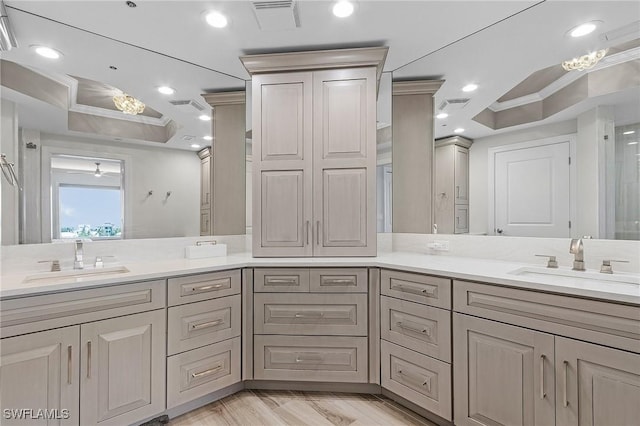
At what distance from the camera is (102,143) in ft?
6.75

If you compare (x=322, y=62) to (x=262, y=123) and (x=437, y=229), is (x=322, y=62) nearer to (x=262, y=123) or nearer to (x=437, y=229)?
(x=262, y=123)

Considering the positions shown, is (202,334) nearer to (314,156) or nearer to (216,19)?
(314,156)

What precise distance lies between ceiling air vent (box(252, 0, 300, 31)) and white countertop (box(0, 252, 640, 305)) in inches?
60.7

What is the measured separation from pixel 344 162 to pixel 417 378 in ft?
4.88

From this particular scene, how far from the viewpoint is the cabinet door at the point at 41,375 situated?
51.3 inches

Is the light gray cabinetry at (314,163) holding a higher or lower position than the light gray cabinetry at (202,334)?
higher

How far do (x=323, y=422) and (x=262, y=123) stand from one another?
2047 mm

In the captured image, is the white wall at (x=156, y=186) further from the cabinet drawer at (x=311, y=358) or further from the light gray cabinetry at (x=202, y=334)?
the cabinet drawer at (x=311, y=358)

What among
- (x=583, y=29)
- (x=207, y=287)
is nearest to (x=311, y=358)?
(x=207, y=287)

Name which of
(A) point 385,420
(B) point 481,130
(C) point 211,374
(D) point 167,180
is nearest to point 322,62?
(B) point 481,130

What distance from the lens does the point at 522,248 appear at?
1.93 m

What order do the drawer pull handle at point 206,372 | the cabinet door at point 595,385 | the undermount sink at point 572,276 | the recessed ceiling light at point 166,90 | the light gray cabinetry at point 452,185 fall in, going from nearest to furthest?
the cabinet door at point 595,385
the undermount sink at point 572,276
the drawer pull handle at point 206,372
the light gray cabinetry at point 452,185
the recessed ceiling light at point 166,90

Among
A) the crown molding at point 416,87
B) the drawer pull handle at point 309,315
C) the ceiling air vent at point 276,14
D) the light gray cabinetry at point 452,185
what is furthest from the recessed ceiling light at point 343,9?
the drawer pull handle at point 309,315

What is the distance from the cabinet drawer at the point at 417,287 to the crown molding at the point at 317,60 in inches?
59.1
